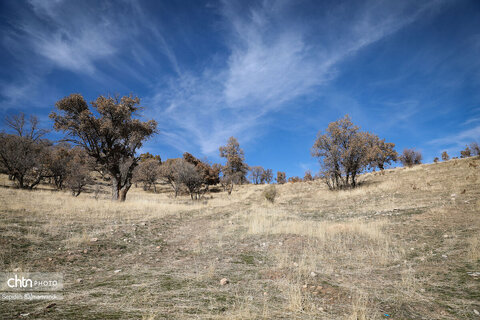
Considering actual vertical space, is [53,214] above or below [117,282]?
above

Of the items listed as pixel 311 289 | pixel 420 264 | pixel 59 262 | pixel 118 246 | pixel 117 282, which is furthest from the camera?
pixel 118 246

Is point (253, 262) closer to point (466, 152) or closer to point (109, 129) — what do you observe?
point (109, 129)

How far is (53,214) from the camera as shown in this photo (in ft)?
37.8

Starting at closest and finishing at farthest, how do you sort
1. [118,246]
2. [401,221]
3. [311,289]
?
[311,289] → [118,246] → [401,221]

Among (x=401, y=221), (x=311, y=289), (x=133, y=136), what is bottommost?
(x=311, y=289)

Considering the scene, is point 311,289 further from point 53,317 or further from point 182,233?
point 182,233

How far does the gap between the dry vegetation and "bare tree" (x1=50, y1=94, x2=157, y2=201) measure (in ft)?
25.6

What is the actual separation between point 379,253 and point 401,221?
505cm

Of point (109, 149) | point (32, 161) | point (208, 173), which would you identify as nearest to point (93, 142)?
point (109, 149)

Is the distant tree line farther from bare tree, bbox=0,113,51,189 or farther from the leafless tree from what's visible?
the leafless tree

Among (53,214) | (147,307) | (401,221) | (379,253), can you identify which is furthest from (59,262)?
(401,221)

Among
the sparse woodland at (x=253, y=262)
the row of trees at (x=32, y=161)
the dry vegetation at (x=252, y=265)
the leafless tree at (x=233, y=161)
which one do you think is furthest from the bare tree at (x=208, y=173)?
the dry vegetation at (x=252, y=265)

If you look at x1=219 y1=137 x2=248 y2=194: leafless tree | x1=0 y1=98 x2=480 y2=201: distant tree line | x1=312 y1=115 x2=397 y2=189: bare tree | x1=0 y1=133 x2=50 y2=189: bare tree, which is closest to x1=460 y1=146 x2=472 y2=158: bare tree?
x1=0 y1=98 x2=480 y2=201: distant tree line

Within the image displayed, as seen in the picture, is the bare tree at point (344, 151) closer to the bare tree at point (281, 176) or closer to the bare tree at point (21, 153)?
the bare tree at point (21, 153)
